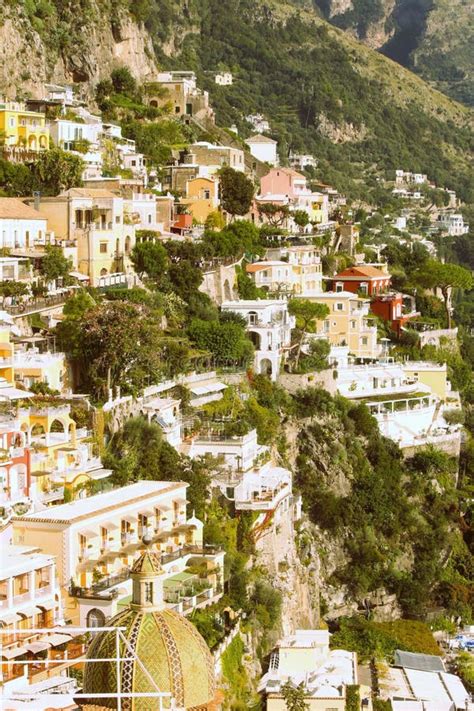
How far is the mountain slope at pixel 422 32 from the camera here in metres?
173

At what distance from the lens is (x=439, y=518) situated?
162 feet

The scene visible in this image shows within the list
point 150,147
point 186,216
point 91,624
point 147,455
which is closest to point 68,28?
point 150,147

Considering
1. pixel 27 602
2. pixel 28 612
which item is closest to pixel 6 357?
pixel 27 602

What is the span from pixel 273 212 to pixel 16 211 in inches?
813

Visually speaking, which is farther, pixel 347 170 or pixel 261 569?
pixel 347 170

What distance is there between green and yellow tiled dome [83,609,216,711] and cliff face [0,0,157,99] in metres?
48.5

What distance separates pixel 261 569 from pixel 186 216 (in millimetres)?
21087

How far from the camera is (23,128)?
171ft

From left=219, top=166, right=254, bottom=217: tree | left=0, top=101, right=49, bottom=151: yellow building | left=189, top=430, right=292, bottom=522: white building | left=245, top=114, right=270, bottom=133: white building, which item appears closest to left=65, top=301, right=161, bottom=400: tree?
left=189, top=430, right=292, bottom=522: white building

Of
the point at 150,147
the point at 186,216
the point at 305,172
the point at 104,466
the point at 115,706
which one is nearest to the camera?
the point at 115,706

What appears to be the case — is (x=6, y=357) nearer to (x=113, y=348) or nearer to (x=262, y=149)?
(x=113, y=348)

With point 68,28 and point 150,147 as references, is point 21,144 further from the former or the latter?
point 68,28

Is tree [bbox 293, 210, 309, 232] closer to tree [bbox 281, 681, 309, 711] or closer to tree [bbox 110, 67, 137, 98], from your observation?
tree [bbox 110, 67, 137, 98]

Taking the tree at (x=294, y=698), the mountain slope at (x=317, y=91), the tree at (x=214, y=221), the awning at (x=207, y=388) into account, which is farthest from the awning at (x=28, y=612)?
the mountain slope at (x=317, y=91)
